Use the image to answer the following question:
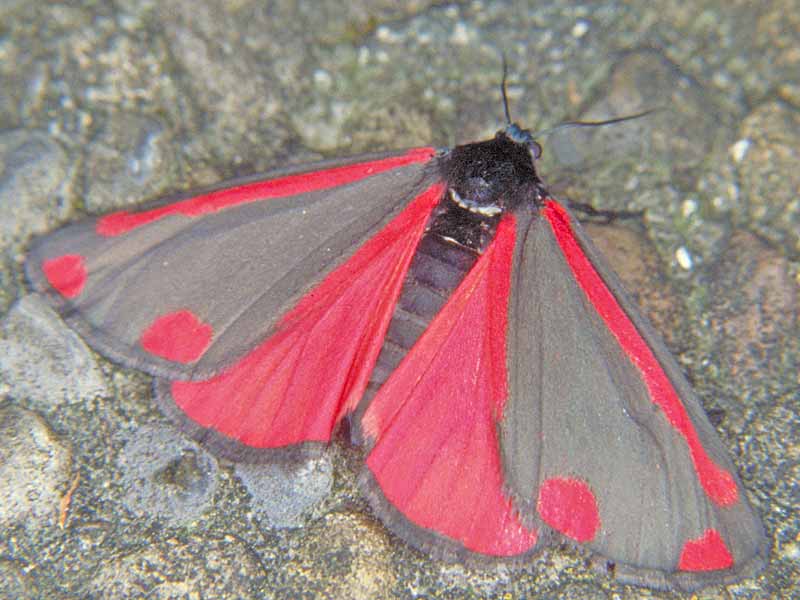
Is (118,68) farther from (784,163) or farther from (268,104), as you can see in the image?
(784,163)

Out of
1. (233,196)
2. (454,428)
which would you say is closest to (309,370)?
(454,428)

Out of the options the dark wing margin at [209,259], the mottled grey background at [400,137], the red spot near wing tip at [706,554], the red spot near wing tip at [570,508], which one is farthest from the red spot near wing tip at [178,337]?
the red spot near wing tip at [706,554]

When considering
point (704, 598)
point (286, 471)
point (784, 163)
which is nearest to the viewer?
point (704, 598)

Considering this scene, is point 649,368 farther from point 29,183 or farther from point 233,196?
point 29,183

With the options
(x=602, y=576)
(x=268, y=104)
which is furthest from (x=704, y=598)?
(x=268, y=104)

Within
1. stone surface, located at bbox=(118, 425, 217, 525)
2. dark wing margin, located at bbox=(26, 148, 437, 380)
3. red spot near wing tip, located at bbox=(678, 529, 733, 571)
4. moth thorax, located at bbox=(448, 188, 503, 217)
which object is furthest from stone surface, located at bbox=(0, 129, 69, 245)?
red spot near wing tip, located at bbox=(678, 529, 733, 571)

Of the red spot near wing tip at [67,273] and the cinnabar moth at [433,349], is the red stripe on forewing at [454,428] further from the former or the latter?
the red spot near wing tip at [67,273]

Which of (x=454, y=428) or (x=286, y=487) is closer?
(x=454, y=428)
